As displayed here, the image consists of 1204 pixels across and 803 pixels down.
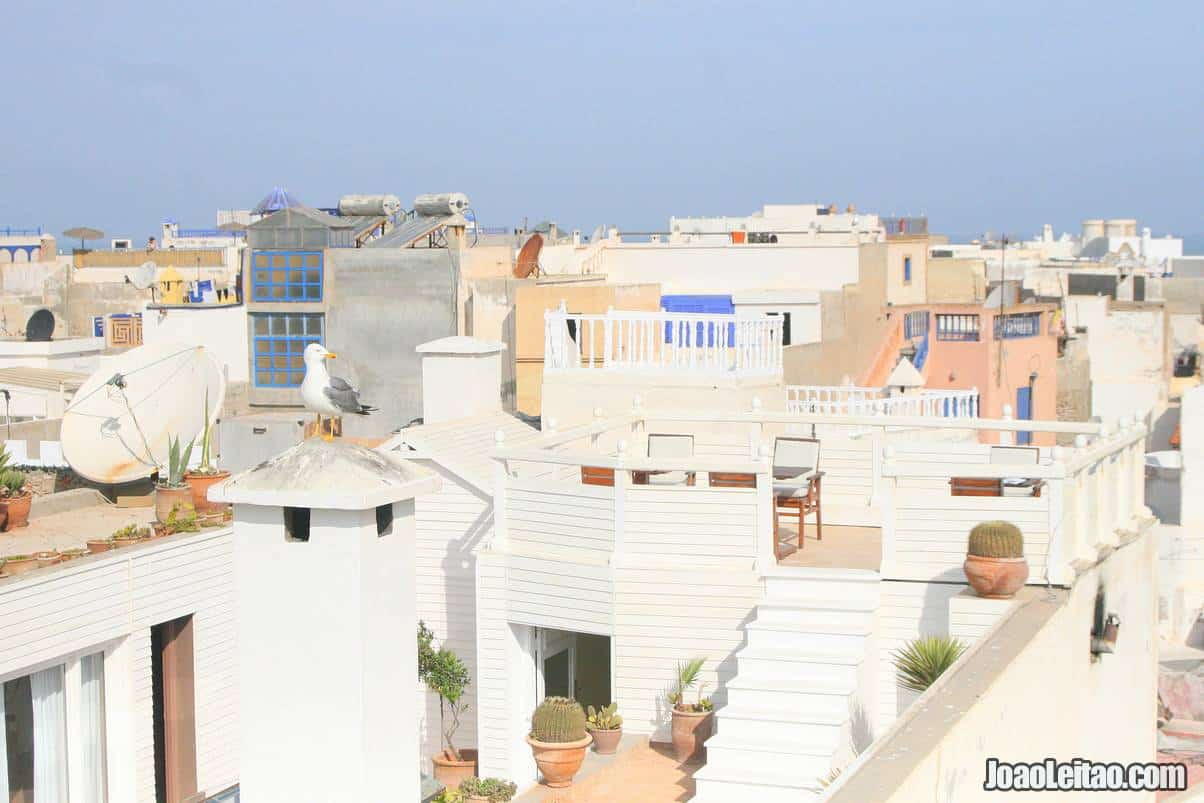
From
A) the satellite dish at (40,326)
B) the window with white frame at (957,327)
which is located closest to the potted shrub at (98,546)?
the satellite dish at (40,326)

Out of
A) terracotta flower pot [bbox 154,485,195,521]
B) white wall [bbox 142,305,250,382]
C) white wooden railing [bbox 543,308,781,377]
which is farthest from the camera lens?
white wall [bbox 142,305,250,382]

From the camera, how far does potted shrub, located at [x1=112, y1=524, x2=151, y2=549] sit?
13.4 meters

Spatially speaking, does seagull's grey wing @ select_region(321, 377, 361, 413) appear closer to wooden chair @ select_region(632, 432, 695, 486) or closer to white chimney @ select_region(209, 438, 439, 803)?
wooden chair @ select_region(632, 432, 695, 486)

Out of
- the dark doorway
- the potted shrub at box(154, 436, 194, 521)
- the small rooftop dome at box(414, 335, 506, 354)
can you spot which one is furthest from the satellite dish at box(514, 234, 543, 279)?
the dark doorway

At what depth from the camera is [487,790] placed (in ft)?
42.4

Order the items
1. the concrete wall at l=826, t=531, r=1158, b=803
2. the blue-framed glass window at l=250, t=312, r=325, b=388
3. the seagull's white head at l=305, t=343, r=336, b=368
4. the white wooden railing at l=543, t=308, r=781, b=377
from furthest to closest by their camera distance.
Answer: the blue-framed glass window at l=250, t=312, r=325, b=388
the white wooden railing at l=543, t=308, r=781, b=377
the seagull's white head at l=305, t=343, r=336, b=368
the concrete wall at l=826, t=531, r=1158, b=803

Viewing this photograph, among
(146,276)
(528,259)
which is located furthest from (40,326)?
(528,259)

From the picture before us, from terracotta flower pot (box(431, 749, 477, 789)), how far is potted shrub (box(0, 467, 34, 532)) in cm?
451

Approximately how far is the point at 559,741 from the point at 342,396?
319cm

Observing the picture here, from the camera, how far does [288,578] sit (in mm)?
8281

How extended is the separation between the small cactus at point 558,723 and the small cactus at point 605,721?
213mm

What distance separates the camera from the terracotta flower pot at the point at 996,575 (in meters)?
11.9

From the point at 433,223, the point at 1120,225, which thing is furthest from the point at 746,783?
the point at 1120,225

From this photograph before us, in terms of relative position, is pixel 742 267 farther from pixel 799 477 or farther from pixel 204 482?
pixel 204 482
